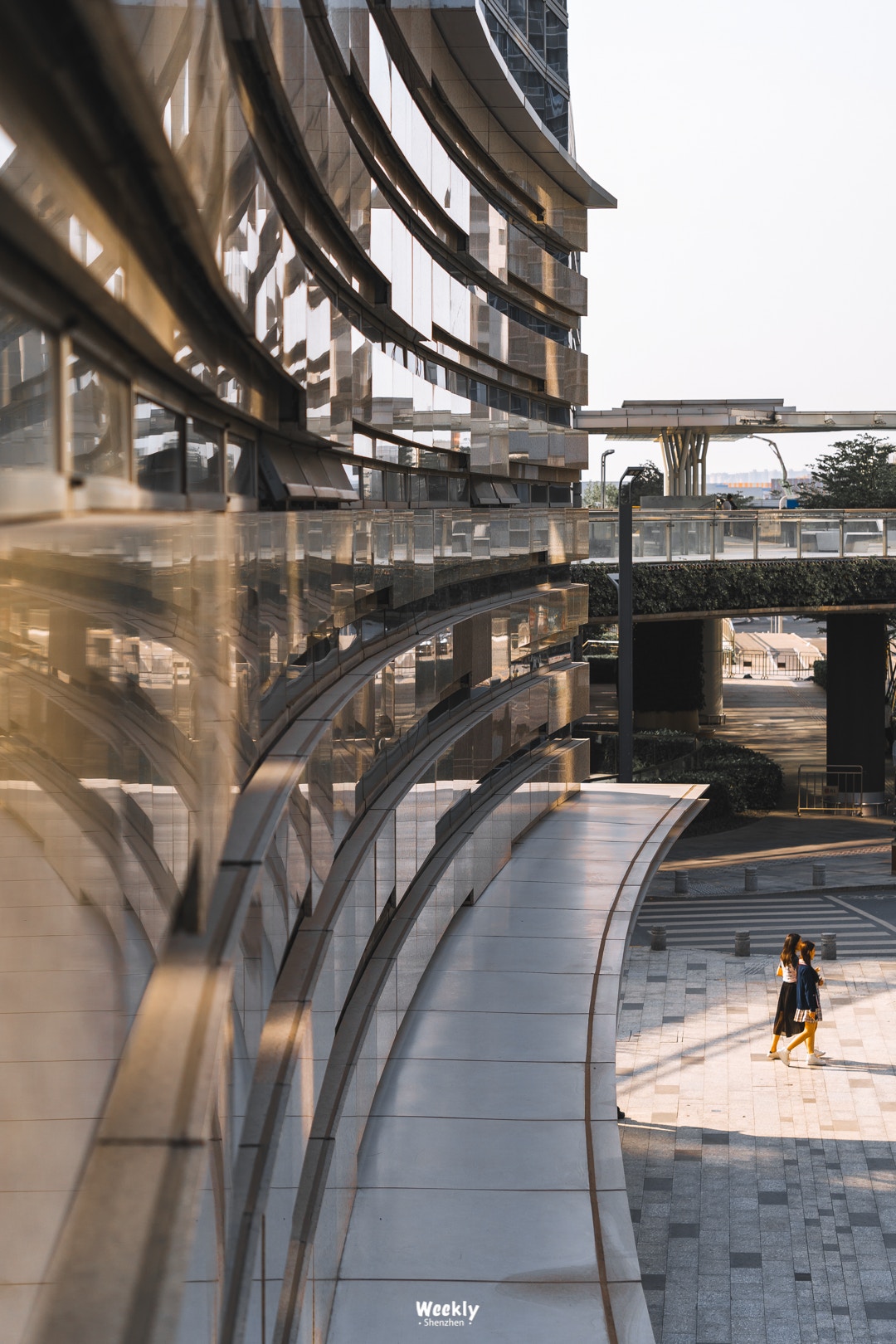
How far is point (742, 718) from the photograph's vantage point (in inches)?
2042

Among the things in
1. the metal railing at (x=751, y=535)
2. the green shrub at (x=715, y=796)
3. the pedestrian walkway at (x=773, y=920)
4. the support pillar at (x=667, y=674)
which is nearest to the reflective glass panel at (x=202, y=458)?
the pedestrian walkway at (x=773, y=920)

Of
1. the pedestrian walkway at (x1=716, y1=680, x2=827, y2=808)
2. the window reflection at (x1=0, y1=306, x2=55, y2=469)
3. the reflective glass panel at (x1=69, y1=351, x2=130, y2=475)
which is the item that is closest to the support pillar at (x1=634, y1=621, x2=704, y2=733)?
the pedestrian walkway at (x1=716, y1=680, x2=827, y2=808)

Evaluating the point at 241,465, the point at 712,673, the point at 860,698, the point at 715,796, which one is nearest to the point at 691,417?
the point at 712,673

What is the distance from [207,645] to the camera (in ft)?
10.9

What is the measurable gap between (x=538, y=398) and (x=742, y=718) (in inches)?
1421

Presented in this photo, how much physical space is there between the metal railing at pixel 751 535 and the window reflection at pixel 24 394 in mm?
30261

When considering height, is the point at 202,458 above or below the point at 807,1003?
above

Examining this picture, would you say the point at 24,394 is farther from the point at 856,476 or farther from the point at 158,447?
the point at 856,476

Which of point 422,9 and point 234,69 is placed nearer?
point 234,69

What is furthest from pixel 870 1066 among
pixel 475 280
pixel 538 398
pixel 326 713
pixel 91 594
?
pixel 91 594

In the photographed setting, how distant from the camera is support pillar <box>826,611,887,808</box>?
115ft

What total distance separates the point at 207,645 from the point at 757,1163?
1226 cm

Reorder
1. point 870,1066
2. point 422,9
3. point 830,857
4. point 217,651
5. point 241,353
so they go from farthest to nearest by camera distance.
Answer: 1. point 830,857
2. point 870,1066
3. point 422,9
4. point 241,353
5. point 217,651

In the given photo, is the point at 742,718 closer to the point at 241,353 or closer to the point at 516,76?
the point at 516,76
